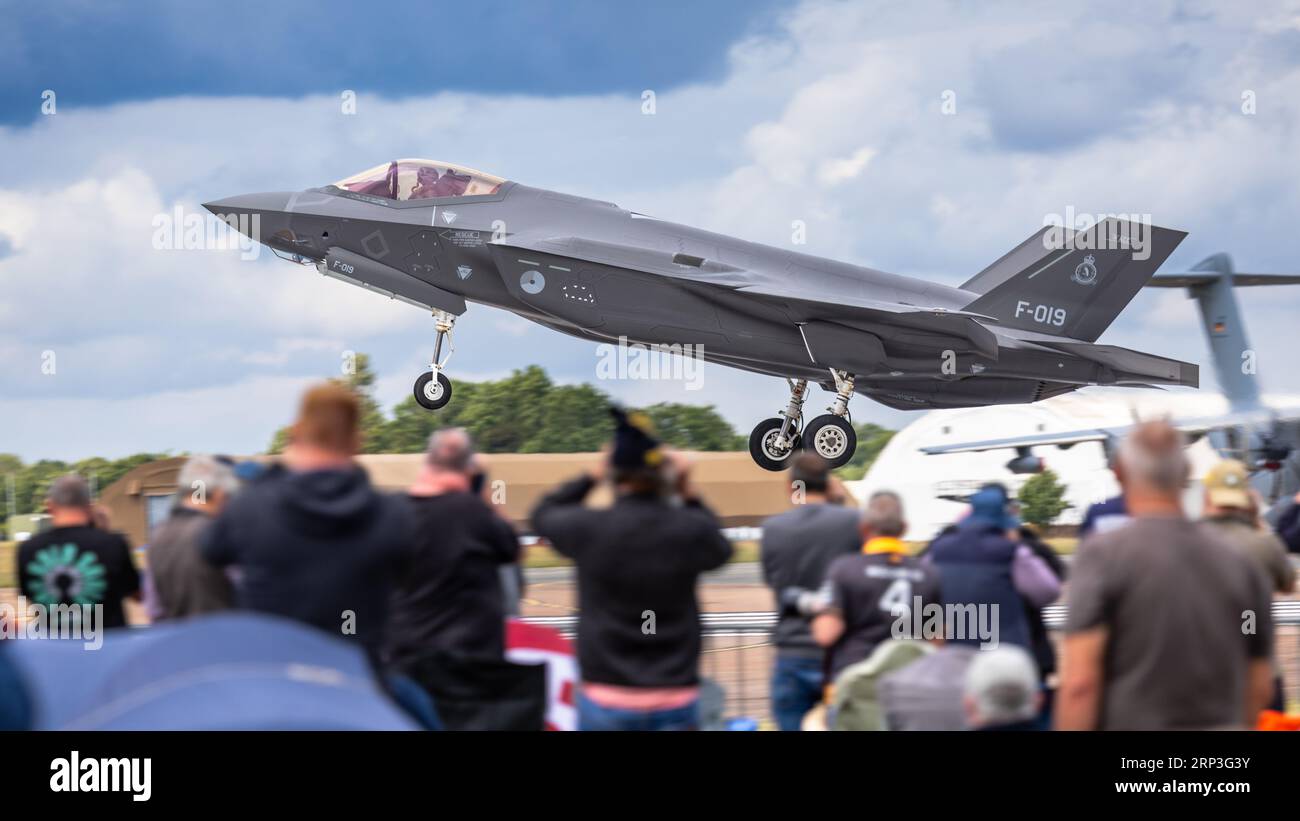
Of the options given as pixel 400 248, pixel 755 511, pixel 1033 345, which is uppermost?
pixel 400 248

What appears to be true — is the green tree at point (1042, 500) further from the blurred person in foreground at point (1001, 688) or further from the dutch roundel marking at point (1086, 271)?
the blurred person in foreground at point (1001, 688)

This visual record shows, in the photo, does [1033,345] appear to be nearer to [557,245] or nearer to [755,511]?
[557,245]

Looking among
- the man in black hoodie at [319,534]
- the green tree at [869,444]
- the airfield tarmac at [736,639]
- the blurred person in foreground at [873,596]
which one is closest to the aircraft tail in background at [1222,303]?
the airfield tarmac at [736,639]

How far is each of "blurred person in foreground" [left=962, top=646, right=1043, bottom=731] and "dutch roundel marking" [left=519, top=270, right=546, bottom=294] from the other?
1404 cm

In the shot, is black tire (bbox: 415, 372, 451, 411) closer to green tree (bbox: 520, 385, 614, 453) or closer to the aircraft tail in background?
the aircraft tail in background

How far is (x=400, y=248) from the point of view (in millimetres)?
18203

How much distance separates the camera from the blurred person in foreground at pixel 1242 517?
630 cm

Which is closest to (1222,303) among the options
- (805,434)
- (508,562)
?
(805,434)

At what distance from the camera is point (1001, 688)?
4410 millimetres

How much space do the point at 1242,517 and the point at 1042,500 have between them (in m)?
36.5

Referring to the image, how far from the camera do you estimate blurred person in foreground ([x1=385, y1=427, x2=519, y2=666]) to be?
5.74m

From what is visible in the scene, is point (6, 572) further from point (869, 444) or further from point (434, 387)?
point (869, 444)
